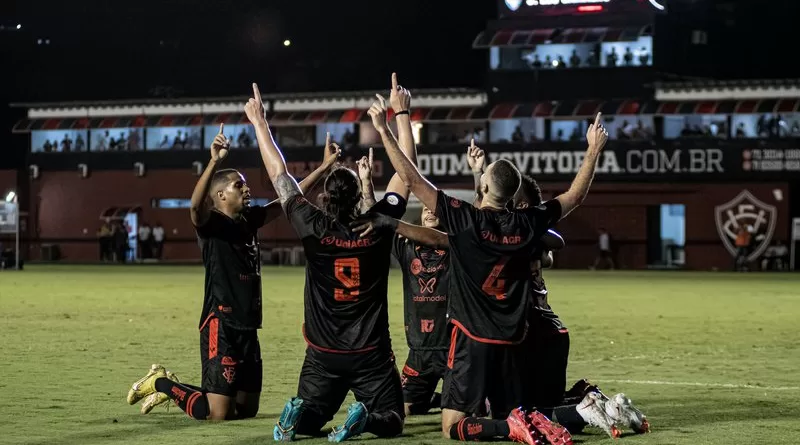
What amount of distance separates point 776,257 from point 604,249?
664 centimetres

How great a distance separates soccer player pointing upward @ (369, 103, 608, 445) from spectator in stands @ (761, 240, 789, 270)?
4515cm

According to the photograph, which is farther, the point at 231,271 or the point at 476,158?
the point at 231,271

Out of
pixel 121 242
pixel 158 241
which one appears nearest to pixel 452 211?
pixel 121 242

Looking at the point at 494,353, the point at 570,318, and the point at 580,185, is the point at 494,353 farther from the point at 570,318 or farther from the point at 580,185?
the point at 570,318

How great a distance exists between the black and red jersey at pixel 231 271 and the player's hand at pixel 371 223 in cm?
147

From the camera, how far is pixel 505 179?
948 cm

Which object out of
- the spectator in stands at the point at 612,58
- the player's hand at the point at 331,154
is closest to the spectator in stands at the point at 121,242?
the spectator in stands at the point at 612,58

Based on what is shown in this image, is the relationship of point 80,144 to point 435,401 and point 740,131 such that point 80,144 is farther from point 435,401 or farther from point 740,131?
point 435,401

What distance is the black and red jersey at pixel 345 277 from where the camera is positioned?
959 cm

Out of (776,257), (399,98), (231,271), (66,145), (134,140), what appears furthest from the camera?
(66,145)

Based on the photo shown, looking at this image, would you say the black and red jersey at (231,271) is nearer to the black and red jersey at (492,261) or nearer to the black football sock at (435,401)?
the black football sock at (435,401)

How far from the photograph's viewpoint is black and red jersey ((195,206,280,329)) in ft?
34.8

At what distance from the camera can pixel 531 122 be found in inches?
2328

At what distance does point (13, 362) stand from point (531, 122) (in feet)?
148
